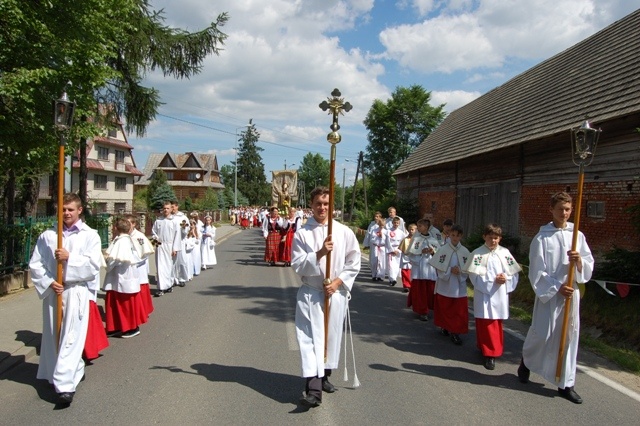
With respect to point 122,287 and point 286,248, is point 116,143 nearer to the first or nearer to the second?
point 286,248

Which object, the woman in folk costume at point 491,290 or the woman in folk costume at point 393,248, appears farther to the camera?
the woman in folk costume at point 393,248

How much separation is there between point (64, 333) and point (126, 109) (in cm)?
1451

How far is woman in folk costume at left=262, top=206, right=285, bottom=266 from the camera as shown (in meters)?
16.4

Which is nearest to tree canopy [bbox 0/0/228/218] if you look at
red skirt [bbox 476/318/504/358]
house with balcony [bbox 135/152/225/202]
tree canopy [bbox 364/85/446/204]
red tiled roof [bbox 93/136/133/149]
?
red skirt [bbox 476/318/504/358]

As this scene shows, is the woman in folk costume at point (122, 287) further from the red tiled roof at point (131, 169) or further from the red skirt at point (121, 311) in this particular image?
the red tiled roof at point (131, 169)

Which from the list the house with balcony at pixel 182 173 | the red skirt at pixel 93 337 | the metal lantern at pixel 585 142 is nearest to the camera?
the metal lantern at pixel 585 142

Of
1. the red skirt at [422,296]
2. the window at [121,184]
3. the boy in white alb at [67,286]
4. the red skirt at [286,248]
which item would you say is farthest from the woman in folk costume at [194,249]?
the window at [121,184]

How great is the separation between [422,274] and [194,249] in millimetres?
7106

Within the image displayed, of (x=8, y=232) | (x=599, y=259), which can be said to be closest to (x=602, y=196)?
(x=599, y=259)

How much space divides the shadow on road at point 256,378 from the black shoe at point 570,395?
2594 millimetres

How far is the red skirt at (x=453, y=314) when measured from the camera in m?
6.98

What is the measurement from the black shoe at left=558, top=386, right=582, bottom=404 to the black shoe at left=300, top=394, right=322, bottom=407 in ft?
7.99

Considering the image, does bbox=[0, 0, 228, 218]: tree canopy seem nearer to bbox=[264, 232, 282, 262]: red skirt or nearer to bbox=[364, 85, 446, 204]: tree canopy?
bbox=[264, 232, 282, 262]: red skirt

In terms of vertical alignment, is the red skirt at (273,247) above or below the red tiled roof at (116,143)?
below
